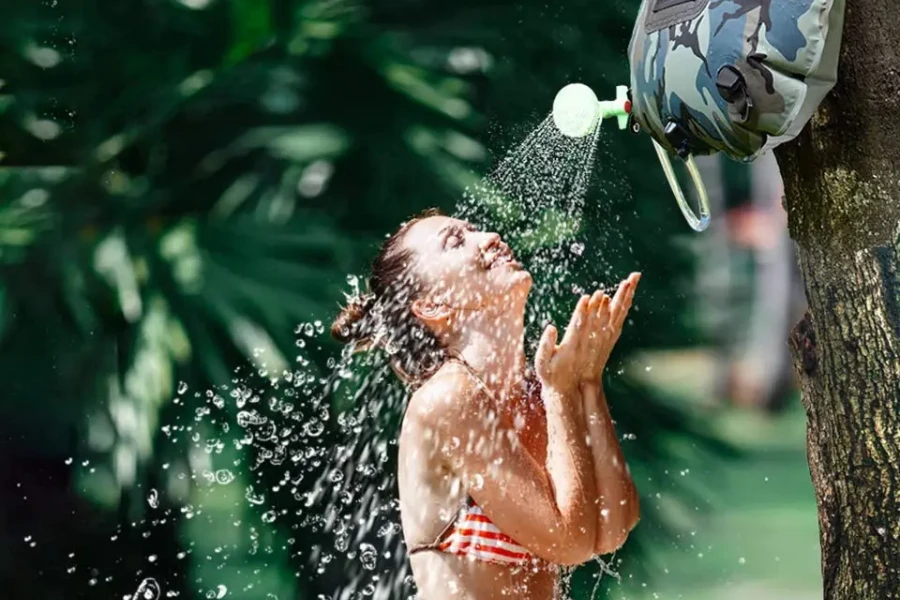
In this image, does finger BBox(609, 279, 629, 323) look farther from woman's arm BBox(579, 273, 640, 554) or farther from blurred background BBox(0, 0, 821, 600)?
blurred background BBox(0, 0, 821, 600)

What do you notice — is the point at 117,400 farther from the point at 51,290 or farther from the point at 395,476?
the point at 395,476

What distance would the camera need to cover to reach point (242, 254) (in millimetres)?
3904

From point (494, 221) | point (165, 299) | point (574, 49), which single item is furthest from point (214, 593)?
point (574, 49)

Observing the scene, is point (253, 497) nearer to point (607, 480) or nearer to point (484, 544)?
point (484, 544)

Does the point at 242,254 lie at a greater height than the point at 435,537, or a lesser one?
lesser

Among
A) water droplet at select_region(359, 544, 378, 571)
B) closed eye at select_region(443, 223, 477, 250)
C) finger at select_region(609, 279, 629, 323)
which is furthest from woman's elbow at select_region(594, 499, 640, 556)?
water droplet at select_region(359, 544, 378, 571)

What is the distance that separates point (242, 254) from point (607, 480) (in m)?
1.86

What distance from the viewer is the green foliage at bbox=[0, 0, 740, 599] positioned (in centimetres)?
387

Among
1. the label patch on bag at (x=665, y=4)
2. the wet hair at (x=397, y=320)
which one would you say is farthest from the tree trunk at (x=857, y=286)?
the wet hair at (x=397, y=320)

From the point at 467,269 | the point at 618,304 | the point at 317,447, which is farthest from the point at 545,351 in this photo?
the point at 317,447

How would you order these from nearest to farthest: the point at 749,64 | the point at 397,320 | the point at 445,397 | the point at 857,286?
the point at 749,64, the point at 857,286, the point at 445,397, the point at 397,320

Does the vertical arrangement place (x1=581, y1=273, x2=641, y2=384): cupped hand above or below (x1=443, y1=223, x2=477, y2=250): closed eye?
below

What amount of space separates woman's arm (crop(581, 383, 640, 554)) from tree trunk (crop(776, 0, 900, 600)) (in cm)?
46

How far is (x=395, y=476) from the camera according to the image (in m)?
3.97
